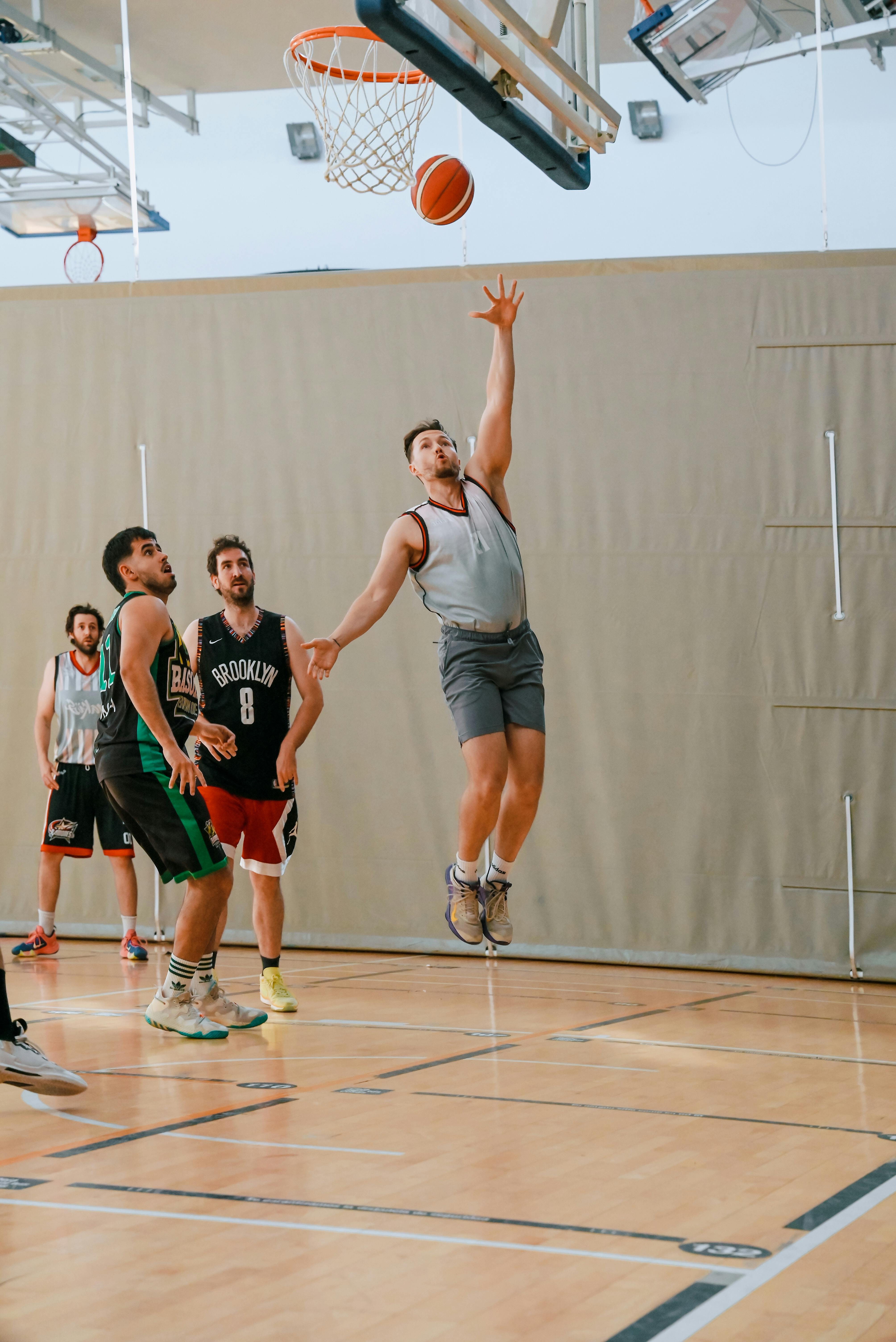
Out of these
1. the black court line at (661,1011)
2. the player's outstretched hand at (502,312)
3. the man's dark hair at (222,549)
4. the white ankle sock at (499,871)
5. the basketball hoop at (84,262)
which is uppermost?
the basketball hoop at (84,262)

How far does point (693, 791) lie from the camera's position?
6555mm

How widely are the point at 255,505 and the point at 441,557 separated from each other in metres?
3.00

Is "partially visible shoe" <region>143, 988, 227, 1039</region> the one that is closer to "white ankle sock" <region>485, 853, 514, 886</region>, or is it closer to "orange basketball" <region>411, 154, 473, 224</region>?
"white ankle sock" <region>485, 853, 514, 886</region>

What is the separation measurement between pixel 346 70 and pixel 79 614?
289cm

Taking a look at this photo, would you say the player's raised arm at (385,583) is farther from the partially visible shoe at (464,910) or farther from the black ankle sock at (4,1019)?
the black ankle sock at (4,1019)

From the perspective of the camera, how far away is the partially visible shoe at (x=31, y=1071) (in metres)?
3.09

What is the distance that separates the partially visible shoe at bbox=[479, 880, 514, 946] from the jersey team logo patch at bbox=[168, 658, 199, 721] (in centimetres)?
113

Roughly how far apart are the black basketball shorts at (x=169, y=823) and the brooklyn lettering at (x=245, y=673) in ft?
2.75

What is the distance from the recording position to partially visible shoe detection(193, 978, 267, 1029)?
4.59 m

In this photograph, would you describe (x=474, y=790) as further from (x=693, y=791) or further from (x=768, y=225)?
(x=768, y=225)

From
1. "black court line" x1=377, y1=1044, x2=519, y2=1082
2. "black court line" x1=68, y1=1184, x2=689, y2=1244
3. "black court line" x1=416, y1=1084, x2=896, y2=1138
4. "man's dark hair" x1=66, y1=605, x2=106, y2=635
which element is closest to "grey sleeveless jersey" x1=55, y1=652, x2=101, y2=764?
"man's dark hair" x1=66, y1=605, x2=106, y2=635

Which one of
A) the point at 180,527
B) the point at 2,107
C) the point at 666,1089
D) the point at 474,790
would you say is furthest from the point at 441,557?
the point at 2,107

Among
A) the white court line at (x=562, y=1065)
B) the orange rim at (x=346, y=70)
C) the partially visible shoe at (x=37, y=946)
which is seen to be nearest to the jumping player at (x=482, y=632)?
the white court line at (x=562, y=1065)

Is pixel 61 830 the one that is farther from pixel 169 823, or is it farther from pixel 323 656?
pixel 323 656
